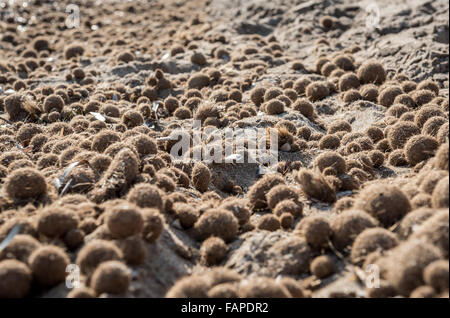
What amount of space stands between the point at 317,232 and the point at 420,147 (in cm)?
251

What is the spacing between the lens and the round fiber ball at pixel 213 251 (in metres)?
4.12

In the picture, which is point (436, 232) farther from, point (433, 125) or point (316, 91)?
point (316, 91)

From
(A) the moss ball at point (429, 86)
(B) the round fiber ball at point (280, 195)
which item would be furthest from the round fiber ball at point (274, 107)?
(B) the round fiber ball at point (280, 195)

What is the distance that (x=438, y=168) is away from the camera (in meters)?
4.46

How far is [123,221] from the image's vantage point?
12.0 feet

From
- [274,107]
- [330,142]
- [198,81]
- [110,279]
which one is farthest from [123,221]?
[198,81]

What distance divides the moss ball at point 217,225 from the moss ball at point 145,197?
0.45 m

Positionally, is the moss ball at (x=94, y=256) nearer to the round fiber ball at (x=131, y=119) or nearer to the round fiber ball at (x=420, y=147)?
the round fiber ball at (x=420, y=147)

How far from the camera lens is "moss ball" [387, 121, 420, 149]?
249 inches

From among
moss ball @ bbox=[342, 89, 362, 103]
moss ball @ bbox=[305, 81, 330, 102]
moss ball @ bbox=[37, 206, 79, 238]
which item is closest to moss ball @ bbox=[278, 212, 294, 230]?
moss ball @ bbox=[37, 206, 79, 238]

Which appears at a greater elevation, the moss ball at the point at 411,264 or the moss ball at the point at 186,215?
the moss ball at the point at 411,264

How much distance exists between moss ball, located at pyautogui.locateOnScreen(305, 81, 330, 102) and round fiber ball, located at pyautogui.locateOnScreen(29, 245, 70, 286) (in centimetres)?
664

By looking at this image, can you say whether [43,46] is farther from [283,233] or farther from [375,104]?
[283,233]
